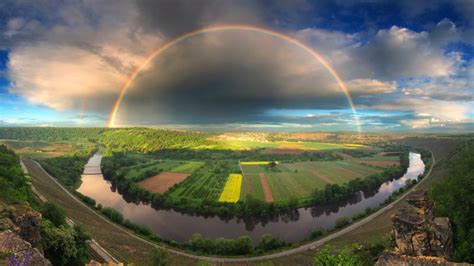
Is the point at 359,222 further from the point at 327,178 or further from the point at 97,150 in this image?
the point at 97,150

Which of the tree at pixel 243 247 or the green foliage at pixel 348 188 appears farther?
the green foliage at pixel 348 188

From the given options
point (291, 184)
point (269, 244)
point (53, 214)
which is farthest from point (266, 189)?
point (53, 214)

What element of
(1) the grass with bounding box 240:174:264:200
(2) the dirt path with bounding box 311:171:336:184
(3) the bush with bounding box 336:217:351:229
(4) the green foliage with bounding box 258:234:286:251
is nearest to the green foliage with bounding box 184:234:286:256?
(4) the green foliage with bounding box 258:234:286:251

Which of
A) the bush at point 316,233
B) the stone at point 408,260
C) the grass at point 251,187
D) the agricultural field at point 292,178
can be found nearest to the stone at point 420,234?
the stone at point 408,260

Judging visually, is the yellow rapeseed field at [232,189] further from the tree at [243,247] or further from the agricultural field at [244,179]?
the tree at [243,247]

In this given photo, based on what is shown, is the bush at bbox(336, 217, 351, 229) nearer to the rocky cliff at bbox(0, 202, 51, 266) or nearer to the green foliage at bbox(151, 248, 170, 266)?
the green foliage at bbox(151, 248, 170, 266)

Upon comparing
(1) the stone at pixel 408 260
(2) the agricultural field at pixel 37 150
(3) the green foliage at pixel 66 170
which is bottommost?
(3) the green foliage at pixel 66 170

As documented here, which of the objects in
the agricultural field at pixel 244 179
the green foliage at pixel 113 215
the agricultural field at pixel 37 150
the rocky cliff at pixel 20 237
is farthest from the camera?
the agricultural field at pixel 37 150

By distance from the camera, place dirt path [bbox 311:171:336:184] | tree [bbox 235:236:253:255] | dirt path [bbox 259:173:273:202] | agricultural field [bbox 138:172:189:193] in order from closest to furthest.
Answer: tree [bbox 235:236:253:255] < dirt path [bbox 259:173:273:202] < agricultural field [bbox 138:172:189:193] < dirt path [bbox 311:171:336:184]
